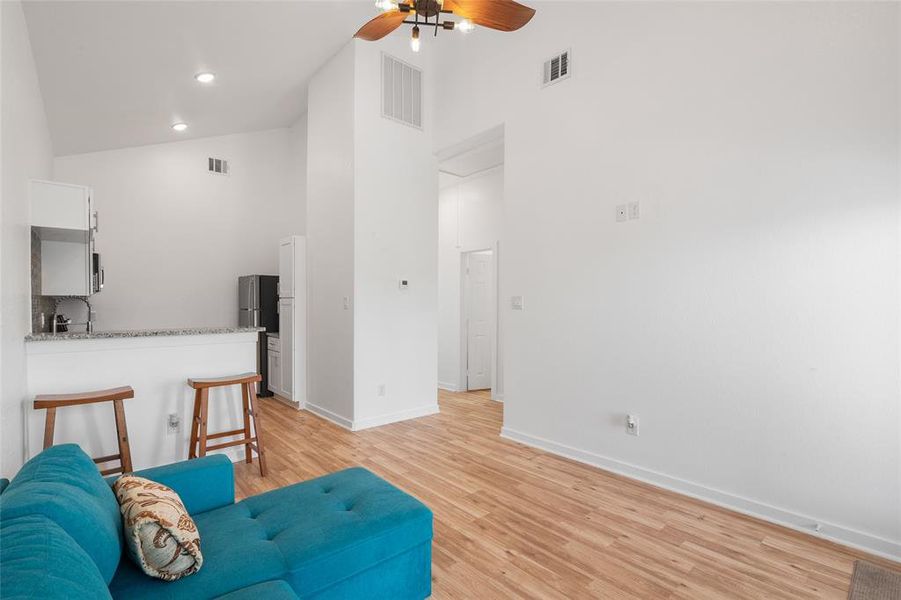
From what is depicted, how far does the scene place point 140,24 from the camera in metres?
3.30

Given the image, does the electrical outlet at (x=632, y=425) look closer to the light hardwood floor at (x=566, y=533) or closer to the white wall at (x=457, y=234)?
the light hardwood floor at (x=566, y=533)

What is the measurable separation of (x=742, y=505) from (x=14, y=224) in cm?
458

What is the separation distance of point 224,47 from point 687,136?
13.1ft

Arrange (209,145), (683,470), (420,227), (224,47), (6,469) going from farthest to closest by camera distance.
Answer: (209,145) < (420,227) < (224,47) < (683,470) < (6,469)

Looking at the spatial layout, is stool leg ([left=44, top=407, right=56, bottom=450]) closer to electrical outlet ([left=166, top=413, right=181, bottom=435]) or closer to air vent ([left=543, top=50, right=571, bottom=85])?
electrical outlet ([left=166, top=413, right=181, bottom=435])

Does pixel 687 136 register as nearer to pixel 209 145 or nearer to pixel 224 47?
pixel 224 47

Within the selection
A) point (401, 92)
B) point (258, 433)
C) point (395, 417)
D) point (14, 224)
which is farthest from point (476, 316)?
point (14, 224)

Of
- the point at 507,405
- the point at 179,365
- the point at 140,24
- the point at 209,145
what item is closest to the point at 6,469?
the point at 179,365

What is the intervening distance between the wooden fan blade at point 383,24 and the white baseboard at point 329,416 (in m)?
3.44

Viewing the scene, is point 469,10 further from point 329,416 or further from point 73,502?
point 329,416

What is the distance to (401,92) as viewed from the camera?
4859 millimetres

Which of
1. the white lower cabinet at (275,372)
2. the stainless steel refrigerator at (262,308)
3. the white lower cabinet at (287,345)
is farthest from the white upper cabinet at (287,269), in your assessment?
the white lower cabinet at (275,372)

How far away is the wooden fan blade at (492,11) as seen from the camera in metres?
2.34

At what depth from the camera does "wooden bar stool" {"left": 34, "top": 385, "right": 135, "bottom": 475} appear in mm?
2568
